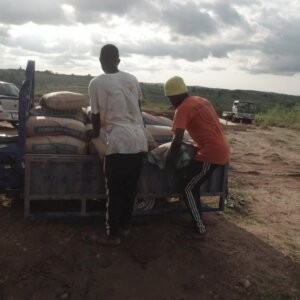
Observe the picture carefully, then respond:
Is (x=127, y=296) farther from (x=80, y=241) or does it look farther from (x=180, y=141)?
(x=180, y=141)

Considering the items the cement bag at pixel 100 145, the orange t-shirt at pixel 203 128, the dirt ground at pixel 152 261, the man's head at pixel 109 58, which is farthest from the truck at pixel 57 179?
the man's head at pixel 109 58

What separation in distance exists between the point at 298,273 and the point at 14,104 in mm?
9683

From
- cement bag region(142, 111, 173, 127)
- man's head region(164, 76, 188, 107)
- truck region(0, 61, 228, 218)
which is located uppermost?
man's head region(164, 76, 188, 107)

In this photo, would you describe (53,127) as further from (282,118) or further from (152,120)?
(282,118)

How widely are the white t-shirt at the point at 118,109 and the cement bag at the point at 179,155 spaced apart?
1.44ft

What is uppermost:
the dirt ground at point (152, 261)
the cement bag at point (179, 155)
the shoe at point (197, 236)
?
the cement bag at point (179, 155)

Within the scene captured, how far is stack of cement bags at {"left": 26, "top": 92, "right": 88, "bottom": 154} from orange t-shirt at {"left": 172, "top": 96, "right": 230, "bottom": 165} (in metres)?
1.19

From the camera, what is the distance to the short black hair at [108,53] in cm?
402

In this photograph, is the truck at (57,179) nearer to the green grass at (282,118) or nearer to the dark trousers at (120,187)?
the dark trousers at (120,187)

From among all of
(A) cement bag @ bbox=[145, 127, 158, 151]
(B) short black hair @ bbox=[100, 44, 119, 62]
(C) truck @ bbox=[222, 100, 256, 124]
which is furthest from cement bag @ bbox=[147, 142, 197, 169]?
(C) truck @ bbox=[222, 100, 256, 124]

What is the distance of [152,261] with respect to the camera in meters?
4.22

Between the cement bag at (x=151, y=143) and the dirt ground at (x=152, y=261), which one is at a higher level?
the cement bag at (x=151, y=143)

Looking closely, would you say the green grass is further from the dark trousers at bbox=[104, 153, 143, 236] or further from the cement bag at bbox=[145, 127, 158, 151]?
the dark trousers at bbox=[104, 153, 143, 236]

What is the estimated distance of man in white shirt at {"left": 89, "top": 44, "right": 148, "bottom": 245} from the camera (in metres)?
4.04
